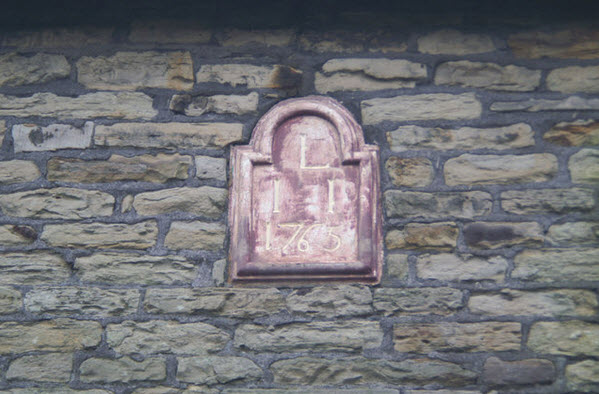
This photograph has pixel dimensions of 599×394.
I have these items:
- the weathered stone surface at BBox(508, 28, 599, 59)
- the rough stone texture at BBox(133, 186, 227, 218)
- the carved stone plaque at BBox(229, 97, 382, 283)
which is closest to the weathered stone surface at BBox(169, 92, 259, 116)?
the carved stone plaque at BBox(229, 97, 382, 283)

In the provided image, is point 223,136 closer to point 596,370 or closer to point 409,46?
point 409,46

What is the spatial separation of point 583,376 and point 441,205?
3.05ft

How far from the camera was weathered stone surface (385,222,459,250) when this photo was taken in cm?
238

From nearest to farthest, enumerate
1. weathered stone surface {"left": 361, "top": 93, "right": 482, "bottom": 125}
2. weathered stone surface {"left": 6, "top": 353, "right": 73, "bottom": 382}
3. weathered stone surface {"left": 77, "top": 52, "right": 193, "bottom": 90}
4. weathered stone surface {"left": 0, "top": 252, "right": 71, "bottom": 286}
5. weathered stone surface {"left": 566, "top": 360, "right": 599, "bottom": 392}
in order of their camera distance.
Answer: weathered stone surface {"left": 566, "top": 360, "right": 599, "bottom": 392} → weathered stone surface {"left": 6, "top": 353, "right": 73, "bottom": 382} → weathered stone surface {"left": 0, "top": 252, "right": 71, "bottom": 286} → weathered stone surface {"left": 361, "top": 93, "right": 482, "bottom": 125} → weathered stone surface {"left": 77, "top": 52, "right": 193, "bottom": 90}

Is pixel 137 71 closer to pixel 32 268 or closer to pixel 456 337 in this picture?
pixel 32 268

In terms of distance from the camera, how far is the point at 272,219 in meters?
2.43

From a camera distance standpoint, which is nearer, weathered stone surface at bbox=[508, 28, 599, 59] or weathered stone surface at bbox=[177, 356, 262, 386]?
weathered stone surface at bbox=[177, 356, 262, 386]

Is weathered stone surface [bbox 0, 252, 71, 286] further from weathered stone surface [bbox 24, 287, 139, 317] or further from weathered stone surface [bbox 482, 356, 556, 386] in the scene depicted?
weathered stone surface [bbox 482, 356, 556, 386]

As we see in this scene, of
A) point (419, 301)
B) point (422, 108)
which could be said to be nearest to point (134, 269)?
point (419, 301)

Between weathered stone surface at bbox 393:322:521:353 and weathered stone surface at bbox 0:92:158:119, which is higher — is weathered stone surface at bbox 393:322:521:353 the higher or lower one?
the lower one

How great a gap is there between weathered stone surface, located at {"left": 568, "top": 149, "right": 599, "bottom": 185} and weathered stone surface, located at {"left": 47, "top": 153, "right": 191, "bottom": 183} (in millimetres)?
1812

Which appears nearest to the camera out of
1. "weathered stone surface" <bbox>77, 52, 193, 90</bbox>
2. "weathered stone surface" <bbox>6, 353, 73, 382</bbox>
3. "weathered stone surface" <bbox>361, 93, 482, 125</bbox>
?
"weathered stone surface" <bbox>6, 353, 73, 382</bbox>

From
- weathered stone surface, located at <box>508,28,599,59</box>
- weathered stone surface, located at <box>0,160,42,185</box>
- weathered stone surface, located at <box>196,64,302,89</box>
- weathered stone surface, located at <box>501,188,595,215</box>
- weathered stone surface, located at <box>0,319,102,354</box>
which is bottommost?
weathered stone surface, located at <box>0,319,102,354</box>

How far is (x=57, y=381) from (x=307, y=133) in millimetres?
1598
